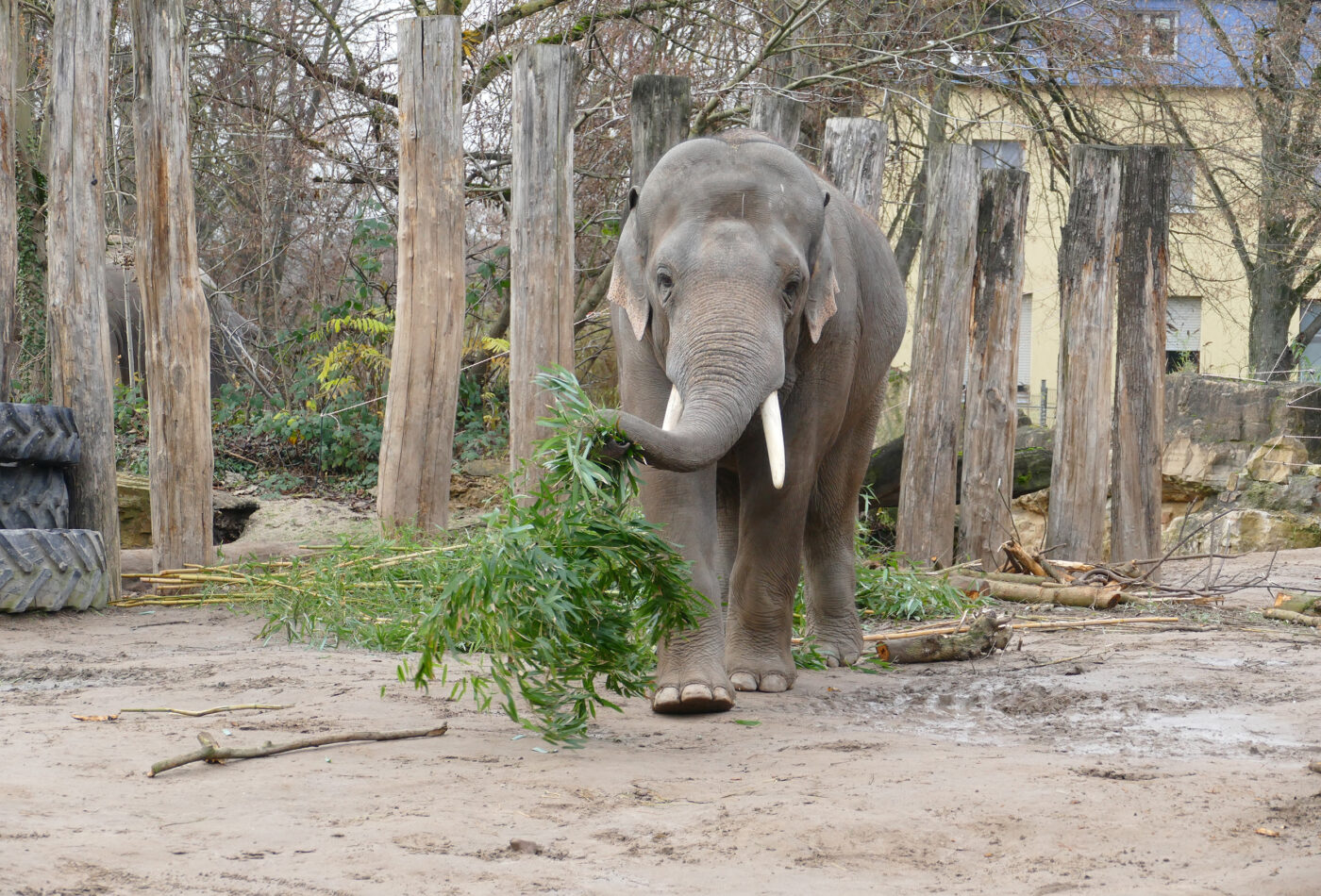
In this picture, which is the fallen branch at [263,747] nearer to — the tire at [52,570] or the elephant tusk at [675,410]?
the elephant tusk at [675,410]

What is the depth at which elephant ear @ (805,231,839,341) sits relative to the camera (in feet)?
15.6

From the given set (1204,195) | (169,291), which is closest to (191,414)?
(169,291)

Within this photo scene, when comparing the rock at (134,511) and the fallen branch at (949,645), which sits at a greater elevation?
the rock at (134,511)

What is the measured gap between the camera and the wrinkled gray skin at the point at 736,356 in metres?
4.26

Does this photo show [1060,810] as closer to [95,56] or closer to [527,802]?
[527,802]

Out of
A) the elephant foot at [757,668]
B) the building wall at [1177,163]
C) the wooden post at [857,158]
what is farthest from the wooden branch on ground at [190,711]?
the building wall at [1177,163]

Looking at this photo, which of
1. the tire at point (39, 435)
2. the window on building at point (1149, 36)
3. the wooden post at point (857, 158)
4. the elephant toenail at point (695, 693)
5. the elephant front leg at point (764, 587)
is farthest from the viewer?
the window on building at point (1149, 36)

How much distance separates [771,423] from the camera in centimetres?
445

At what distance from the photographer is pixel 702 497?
15.3 feet

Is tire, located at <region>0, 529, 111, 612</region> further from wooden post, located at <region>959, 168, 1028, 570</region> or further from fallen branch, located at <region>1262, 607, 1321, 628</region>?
fallen branch, located at <region>1262, 607, 1321, 628</region>

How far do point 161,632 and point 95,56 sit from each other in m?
2.88

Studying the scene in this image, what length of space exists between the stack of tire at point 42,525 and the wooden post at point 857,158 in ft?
14.0

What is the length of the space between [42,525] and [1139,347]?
19.6 feet

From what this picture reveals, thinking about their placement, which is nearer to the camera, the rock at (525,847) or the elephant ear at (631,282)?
the rock at (525,847)
